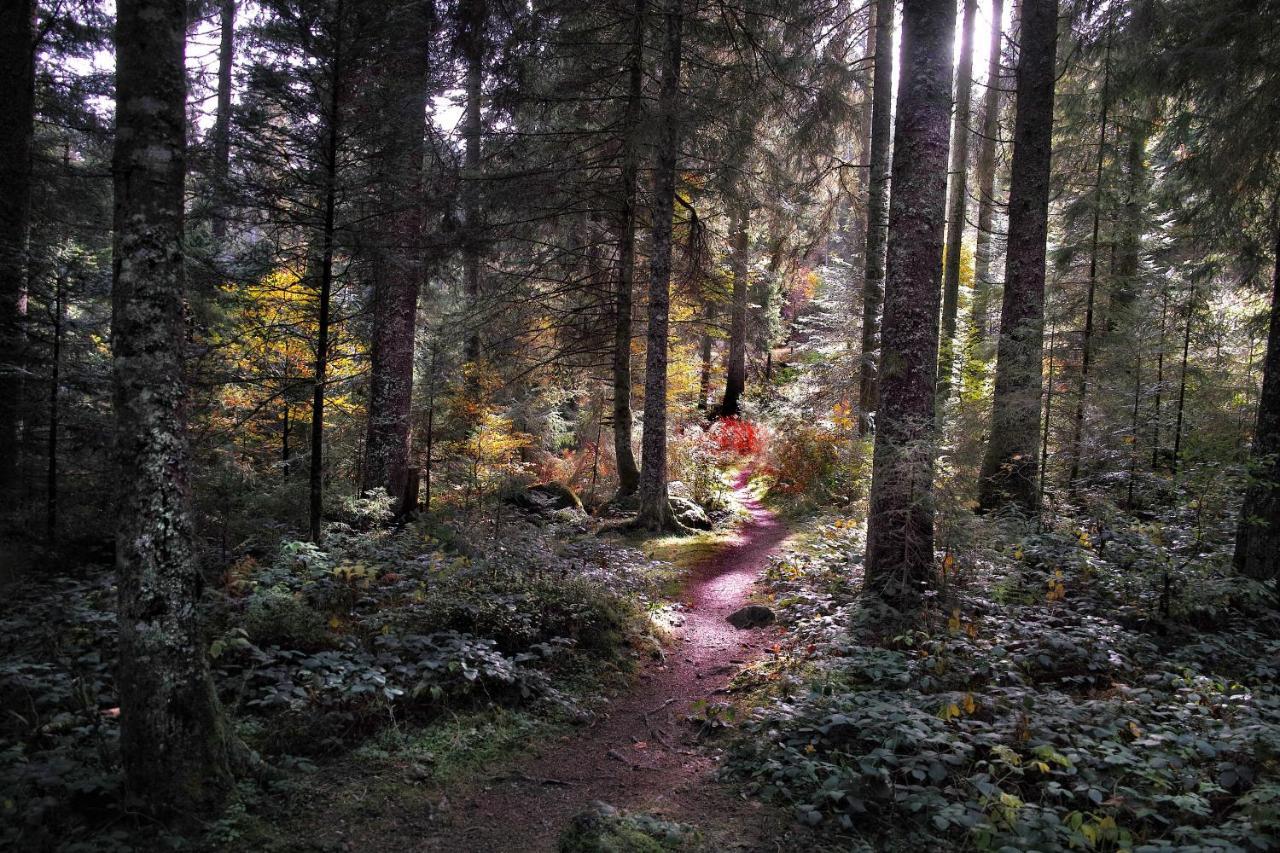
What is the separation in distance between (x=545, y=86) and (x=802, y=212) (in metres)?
5.91

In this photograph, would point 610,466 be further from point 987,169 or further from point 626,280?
point 987,169

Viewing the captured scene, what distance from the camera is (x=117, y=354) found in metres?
3.25

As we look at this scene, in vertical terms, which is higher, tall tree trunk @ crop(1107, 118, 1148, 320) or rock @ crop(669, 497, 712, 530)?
tall tree trunk @ crop(1107, 118, 1148, 320)

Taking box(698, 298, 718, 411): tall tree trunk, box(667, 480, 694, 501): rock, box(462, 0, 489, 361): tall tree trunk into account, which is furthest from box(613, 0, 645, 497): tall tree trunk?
box(698, 298, 718, 411): tall tree trunk

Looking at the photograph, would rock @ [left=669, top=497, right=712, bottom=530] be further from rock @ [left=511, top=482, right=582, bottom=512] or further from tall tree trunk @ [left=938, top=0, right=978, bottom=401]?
tall tree trunk @ [left=938, top=0, right=978, bottom=401]

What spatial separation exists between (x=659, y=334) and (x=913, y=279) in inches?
208

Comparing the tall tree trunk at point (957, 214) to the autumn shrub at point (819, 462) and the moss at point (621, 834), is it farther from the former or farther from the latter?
the moss at point (621, 834)

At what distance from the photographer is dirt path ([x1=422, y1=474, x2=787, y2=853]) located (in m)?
3.67

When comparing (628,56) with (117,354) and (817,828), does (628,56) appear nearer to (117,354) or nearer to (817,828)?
(117,354)

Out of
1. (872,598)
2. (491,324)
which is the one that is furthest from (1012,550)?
(491,324)

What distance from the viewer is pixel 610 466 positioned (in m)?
16.0

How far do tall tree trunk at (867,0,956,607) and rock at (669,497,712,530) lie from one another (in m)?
5.47

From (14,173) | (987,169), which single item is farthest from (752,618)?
(987,169)

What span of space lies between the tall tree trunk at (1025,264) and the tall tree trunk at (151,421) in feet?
30.5
